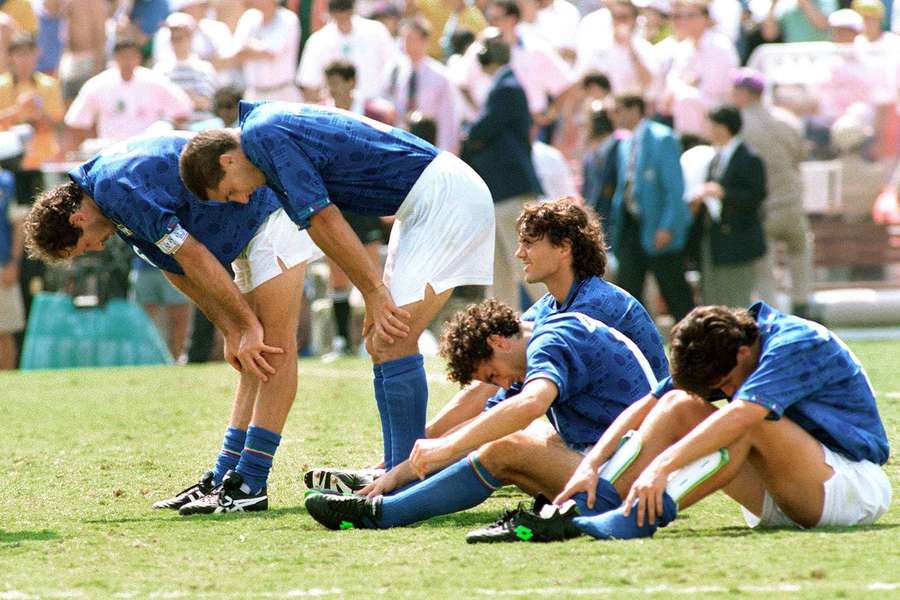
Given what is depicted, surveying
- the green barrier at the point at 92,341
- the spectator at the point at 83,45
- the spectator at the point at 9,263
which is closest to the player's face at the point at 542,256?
the green barrier at the point at 92,341

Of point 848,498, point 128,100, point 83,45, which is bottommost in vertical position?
point 848,498

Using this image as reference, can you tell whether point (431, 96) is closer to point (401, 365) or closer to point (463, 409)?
point (463, 409)

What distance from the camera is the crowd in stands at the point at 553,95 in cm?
1285

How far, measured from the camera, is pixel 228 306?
6254 mm

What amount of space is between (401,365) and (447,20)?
33.5 ft

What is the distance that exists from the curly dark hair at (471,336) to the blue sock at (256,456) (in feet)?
3.39

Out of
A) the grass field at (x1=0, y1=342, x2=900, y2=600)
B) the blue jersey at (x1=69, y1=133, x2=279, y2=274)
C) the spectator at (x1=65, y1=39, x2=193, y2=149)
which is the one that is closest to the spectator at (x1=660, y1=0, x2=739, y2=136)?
the spectator at (x1=65, y1=39, x2=193, y2=149)

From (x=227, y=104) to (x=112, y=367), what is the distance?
2.50 metres

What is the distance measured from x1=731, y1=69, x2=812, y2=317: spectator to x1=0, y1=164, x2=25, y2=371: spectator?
5.79 m

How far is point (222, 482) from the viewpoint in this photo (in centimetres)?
648

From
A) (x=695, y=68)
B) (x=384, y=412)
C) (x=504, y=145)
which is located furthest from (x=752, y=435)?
(x=695, y=68)

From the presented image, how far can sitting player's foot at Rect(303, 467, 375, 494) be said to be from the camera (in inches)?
249

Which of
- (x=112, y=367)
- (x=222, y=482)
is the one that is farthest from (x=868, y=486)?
(x=112, y=367)

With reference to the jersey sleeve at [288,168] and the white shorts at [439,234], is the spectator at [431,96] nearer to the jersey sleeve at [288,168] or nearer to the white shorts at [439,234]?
the white shorts at [439,234]
